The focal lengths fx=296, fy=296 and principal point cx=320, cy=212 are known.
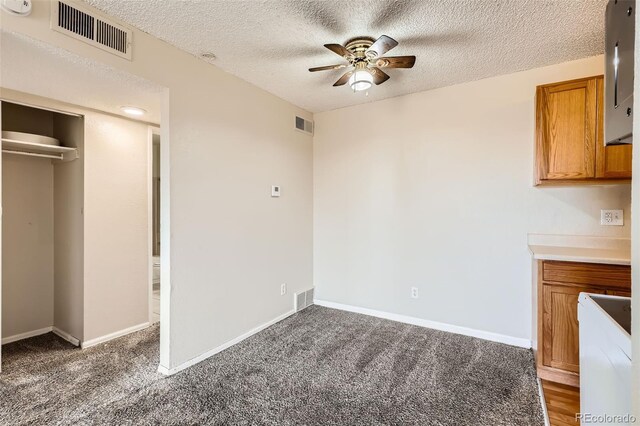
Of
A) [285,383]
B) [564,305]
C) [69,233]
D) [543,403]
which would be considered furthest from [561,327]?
[69,233]

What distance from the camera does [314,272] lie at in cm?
410

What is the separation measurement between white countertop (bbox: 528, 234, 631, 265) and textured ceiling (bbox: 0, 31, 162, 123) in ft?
10.9

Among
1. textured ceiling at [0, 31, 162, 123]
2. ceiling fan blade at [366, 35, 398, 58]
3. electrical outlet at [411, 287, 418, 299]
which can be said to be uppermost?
ceiling fan blade at [366, 35, 398, 58]

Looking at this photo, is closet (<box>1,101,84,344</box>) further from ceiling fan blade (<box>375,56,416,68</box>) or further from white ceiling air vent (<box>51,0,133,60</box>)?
ceiling fan blade (<box>375,56,416,68</box>)

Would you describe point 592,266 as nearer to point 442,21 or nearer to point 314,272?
point 442,21

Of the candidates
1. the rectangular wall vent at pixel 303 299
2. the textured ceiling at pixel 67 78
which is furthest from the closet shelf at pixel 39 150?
the rectangular wall vent at pixel 303 299

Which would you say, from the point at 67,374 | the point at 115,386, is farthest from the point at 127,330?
the point at 115,386

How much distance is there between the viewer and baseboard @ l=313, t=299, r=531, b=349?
112 inches

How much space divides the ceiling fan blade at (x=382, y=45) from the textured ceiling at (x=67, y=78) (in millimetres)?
1665

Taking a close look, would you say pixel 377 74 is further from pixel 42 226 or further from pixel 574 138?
pixel 42 226

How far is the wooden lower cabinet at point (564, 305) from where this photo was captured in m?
2.05

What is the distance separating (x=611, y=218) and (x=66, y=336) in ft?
17.1

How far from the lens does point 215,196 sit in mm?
2738

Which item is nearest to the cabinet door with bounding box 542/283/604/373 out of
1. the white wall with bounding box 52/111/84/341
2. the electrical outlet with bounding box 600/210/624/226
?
the electrical outlet with bounding box 600/210/624/226
